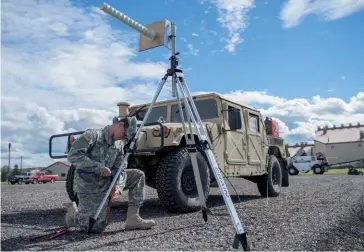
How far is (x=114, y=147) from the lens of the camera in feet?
14.6

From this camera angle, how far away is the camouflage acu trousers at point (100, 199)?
423 cm

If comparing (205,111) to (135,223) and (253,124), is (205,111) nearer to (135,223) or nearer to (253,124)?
(253,124)

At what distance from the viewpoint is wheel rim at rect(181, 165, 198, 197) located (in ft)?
18.7

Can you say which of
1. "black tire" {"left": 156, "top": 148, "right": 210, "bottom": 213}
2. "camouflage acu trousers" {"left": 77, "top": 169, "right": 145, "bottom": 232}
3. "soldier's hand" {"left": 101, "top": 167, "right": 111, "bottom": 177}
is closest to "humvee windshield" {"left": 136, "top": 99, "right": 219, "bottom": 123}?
"black tire" {"left": 156, "top": 148, "right": 210, "bottom": 213}

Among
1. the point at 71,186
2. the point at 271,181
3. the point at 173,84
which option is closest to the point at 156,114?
the point at 71,186

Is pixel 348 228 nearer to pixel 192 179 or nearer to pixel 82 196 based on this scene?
pixel 192 179

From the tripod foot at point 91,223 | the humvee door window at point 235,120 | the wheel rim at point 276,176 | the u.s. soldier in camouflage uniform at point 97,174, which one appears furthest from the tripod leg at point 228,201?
the wheel rim at point 276,176

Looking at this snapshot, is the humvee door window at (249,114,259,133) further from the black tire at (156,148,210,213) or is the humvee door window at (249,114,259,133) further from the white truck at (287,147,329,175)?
the white truck at (287,147,329,175)

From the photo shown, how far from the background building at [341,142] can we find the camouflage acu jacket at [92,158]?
48897 millimetres

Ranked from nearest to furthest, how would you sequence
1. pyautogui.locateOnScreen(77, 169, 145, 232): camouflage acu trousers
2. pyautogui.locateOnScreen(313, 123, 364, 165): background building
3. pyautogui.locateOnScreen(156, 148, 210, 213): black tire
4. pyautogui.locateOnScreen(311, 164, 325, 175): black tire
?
1. pyautogui.locateOnScreen(77, 169, 145, 232): camouflage acu trousers
2. pyautogui.locateOnScreen(156, 148, 210, 213): black tire
3. pyautogui.locateOnScreen(311, 164, 325, 175): black tire
4. pyautogui.locateOnScreen(313, 123, 364, 165): background building

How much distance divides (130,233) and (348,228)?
2.41 metres

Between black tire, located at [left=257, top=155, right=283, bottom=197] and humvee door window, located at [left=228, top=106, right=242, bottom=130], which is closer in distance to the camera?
humvee door window, located at [left=228, top=106, right=242, bottom=130]

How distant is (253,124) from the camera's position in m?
8.45

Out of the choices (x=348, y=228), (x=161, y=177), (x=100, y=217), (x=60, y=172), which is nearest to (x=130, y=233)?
(x=100, y=217)
